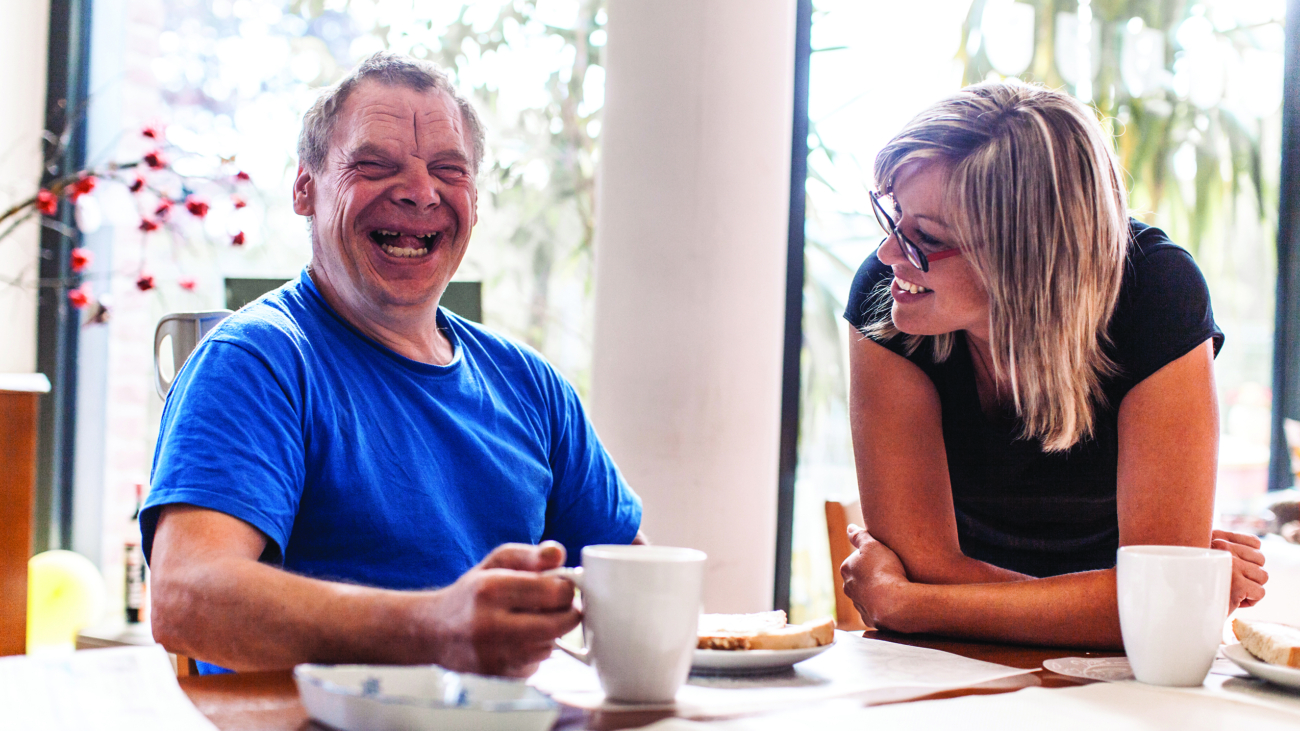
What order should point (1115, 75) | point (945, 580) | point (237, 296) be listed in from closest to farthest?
1. point (945, 580)
2. point (237, 296)
3. point (1115, 75)

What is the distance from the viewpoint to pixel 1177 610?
844 mm

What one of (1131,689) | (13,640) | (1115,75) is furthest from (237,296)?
(1115,75)

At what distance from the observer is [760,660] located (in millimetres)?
839

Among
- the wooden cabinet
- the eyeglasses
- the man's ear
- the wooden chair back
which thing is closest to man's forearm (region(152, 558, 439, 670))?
the man's ear

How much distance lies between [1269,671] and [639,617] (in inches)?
20.6

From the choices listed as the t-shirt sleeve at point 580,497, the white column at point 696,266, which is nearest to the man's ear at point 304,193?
the t-shirt sleeve at point 580,497

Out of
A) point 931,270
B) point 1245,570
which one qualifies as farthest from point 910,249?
point 1245,570

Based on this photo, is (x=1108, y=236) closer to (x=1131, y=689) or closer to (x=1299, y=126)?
(x=1131, y=689)

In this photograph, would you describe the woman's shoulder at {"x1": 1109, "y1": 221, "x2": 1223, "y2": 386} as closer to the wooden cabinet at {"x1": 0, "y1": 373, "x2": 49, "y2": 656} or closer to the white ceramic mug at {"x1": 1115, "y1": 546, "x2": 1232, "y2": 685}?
the white ceramic mug at {"x1": 1115, "y1": 546, "x2": 1232, "y2": 685}

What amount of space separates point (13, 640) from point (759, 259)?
1.70 m

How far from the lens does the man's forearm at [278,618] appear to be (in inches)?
29.8

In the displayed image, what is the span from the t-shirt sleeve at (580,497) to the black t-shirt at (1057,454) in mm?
380

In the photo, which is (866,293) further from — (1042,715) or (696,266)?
(696,266)

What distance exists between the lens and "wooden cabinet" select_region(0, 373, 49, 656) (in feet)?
6.61
